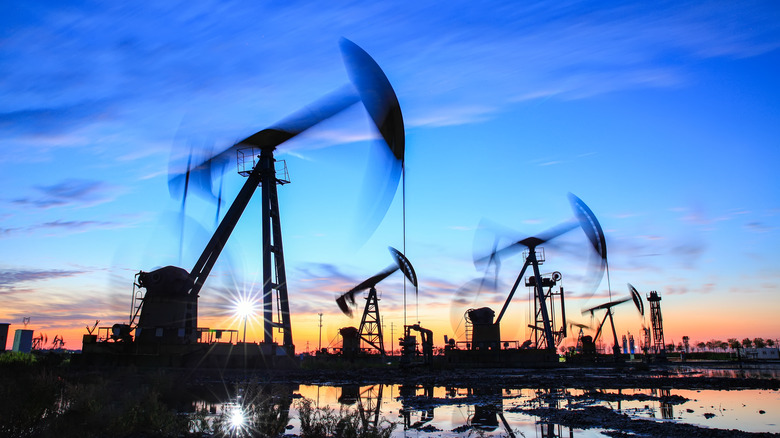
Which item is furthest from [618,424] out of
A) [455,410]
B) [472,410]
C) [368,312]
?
[368,312]

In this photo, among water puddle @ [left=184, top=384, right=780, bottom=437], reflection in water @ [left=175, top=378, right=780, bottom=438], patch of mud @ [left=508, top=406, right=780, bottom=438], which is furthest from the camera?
patch of mud @ [left=508, top=406, right=780, bottom=438]

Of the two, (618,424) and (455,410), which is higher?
(618,424)

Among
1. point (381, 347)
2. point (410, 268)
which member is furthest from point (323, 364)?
point (381, 347)

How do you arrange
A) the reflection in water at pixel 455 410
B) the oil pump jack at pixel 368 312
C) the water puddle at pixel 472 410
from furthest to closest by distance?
the oil pump jack at pixel 368 312 < the water puddle at pixel 472 410 < the reflection in water at pixel 455 410

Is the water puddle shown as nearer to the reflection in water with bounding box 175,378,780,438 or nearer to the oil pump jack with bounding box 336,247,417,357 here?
the reflection in water with bounding box 175,378,780,438

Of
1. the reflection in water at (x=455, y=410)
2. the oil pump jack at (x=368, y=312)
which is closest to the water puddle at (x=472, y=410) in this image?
the reflection in water at (x=455, y=410)

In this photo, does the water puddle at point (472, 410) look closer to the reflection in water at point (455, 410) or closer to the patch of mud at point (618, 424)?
the reflection in water at point (455, 410)

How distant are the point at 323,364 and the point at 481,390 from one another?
26.5m

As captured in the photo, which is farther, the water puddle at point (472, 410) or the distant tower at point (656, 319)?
the distant tower at point (656, 319)

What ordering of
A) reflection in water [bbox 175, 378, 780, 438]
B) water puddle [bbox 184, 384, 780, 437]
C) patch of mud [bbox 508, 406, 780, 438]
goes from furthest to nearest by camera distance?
patch of mud [bbox 508, 406, 780, 438]
water puddle [bbox 184, 384, 780, 437]
reflection in water [bbox 175, 378, 780, 438]

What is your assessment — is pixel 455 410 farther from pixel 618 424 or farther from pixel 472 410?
pixel 618 424

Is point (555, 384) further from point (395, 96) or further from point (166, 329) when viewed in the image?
point (166, 329)

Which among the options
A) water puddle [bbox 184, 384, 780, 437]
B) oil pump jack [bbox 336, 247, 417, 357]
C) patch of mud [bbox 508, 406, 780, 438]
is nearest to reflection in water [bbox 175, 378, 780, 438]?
water puddle [bbox 184, 384, 780, 437]

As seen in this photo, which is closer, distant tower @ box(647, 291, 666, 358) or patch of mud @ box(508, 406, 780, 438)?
patch of mud @ box(508, 406, 780, 438)
